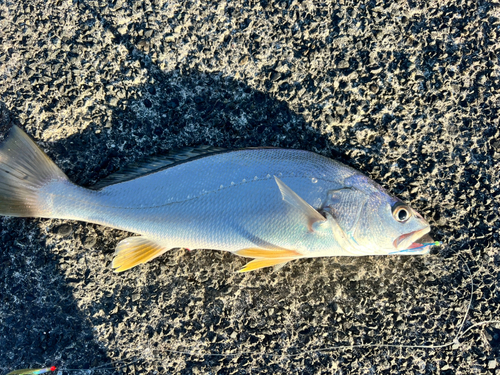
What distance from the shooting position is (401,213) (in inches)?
70.4

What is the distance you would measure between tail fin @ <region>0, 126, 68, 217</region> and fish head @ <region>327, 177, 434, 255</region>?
1611 mm

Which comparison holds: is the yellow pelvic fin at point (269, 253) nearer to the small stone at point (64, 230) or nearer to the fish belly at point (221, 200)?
the fish belly at point (221, 200)

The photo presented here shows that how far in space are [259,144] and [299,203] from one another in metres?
0.51

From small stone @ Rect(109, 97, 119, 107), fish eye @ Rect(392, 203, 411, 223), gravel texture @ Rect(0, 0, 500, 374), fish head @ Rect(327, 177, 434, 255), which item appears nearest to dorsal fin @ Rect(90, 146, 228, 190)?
gravel texture @ Rect(0, 0, 500, 374)

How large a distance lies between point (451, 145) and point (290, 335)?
1501 millimetres

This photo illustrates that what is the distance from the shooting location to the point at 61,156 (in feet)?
6.82

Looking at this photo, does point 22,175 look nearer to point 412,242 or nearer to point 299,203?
point 299,203

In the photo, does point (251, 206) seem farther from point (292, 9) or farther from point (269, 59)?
point (292, 9)

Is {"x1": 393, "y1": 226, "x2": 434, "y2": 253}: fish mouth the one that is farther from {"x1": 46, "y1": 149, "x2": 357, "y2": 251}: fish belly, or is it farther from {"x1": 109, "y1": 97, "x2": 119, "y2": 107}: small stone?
{"x1": 109, "y1": 97, "x2": 119, "y2": 107}: small stone

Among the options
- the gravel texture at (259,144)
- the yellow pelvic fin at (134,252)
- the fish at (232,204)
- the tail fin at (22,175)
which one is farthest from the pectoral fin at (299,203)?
the tail fin at (22,175)

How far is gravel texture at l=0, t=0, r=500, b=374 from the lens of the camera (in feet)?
6.55

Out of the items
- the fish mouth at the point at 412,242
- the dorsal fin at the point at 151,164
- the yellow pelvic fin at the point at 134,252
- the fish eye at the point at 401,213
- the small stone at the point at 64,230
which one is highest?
the dorsal fin at the point at 151,164

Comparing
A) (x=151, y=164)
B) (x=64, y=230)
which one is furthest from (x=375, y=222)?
(x=64, y=230)

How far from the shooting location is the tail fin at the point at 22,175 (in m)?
1.90
